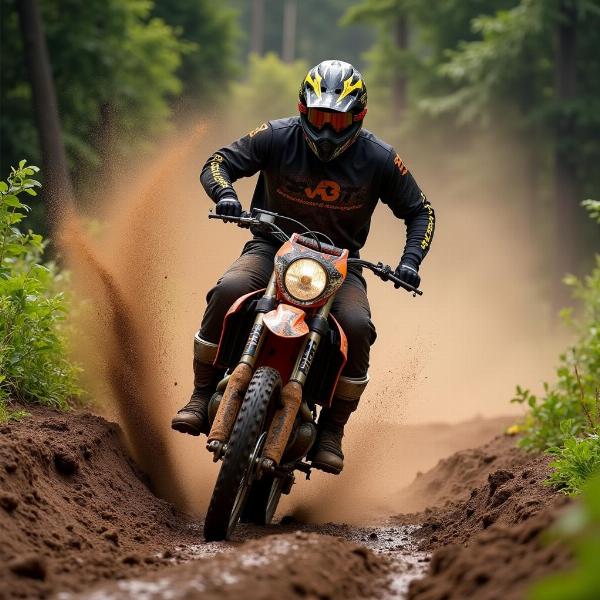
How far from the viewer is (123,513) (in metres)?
6.79

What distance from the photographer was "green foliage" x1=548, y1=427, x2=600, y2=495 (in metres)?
6.33

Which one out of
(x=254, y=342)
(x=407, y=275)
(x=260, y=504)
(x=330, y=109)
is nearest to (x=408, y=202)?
(x=407, y=275)

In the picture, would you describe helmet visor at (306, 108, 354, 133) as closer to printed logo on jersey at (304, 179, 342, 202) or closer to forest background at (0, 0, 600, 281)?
printed logo on jersey at (304, 179, 342, 202)

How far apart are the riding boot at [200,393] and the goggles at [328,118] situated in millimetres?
1530

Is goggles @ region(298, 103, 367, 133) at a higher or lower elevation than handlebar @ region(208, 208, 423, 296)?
higher

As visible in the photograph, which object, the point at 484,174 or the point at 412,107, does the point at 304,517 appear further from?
the point at 412,107

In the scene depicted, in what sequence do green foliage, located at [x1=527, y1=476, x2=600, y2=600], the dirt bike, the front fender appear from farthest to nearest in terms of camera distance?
1. the front fender
2. the dirt bike
3. green foliage, located at [x1=527, y1=476, x2=600, y2=600]

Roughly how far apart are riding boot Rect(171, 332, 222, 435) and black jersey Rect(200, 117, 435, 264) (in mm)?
1025

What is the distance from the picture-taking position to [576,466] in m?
6.47

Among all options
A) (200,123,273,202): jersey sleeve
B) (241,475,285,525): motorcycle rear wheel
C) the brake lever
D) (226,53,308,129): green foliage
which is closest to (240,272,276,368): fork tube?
the brake lever

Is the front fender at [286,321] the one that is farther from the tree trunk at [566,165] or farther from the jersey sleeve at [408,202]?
the tree trunk at [566,165]

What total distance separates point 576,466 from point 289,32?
8006 cm

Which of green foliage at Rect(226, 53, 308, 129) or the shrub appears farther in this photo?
green foliage at Rect(226, 53, 308, 129)

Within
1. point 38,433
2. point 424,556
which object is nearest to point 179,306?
point 38,433
